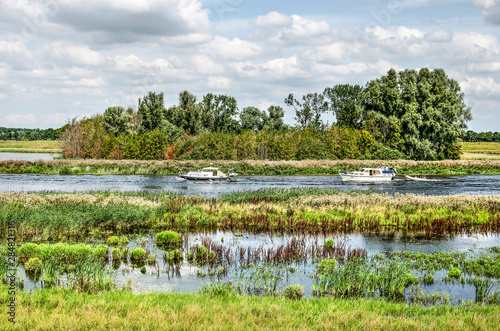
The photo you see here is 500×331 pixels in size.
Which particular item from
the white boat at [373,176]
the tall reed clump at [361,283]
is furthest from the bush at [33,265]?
the white boat at [373,176]

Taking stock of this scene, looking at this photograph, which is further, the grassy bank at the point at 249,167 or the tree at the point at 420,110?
the tree at the point at 420,110

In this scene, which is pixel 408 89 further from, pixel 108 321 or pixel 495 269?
pixel 108 321

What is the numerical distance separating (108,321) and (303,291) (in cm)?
709

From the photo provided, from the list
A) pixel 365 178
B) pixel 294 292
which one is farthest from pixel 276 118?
pixel 294 292

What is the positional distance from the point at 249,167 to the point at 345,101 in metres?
49.8

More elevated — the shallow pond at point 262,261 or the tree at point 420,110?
the tree at point 420,110

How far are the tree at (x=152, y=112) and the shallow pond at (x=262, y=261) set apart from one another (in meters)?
86.4

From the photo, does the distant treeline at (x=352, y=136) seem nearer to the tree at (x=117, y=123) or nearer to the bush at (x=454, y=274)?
the tree at (x=117, y=123)

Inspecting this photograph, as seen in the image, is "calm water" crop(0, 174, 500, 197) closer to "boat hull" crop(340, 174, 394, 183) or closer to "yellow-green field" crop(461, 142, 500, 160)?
"boat hull" crop(340, 174, 394, 183)

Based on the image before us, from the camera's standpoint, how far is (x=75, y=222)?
25469mm

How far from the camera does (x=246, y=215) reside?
3036 cm

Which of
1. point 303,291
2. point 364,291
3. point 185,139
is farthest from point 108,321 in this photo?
point 185,139

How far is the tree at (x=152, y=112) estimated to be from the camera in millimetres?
109250

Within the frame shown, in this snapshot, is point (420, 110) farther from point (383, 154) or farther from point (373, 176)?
point (373, 176)
